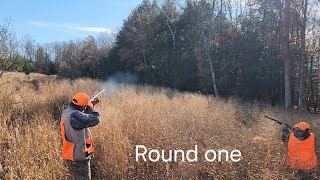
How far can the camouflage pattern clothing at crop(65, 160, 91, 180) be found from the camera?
16.5 feet

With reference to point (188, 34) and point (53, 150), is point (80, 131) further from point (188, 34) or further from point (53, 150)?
point (188, 34)

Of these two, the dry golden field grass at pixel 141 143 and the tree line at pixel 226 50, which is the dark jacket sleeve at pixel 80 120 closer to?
the dry golden field grass at pixel 141 143

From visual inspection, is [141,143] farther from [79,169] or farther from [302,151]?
Result: [302,151]

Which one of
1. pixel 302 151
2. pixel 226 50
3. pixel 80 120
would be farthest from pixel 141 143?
pixel 226 50

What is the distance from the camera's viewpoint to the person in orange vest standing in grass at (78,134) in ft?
15.6

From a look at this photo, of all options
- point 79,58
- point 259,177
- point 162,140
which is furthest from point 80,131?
point 79,58

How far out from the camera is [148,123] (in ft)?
22.9

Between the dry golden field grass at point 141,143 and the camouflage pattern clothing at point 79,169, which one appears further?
the dry golden field grass at point 141,143

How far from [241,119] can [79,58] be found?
29.3 metres

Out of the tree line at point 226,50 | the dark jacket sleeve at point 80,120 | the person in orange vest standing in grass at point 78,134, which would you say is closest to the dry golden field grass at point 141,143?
the person in orange vest standing in grass at point 78,134

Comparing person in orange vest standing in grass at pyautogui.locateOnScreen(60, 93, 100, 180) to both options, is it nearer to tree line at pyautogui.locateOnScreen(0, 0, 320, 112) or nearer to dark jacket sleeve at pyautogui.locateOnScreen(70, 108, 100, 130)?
dark jacket sleeve at pyautogui.locateOnScreen(70, 108, 100, 130)

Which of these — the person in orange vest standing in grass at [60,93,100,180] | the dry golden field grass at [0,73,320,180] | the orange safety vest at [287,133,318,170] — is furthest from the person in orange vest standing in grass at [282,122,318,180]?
the person in orange vest standing in grass at [60,93,100,180]

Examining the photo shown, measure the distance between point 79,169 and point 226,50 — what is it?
19.1 metres

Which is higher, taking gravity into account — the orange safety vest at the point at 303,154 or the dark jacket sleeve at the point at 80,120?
the dark jacket sleeve at the point at 80,120
